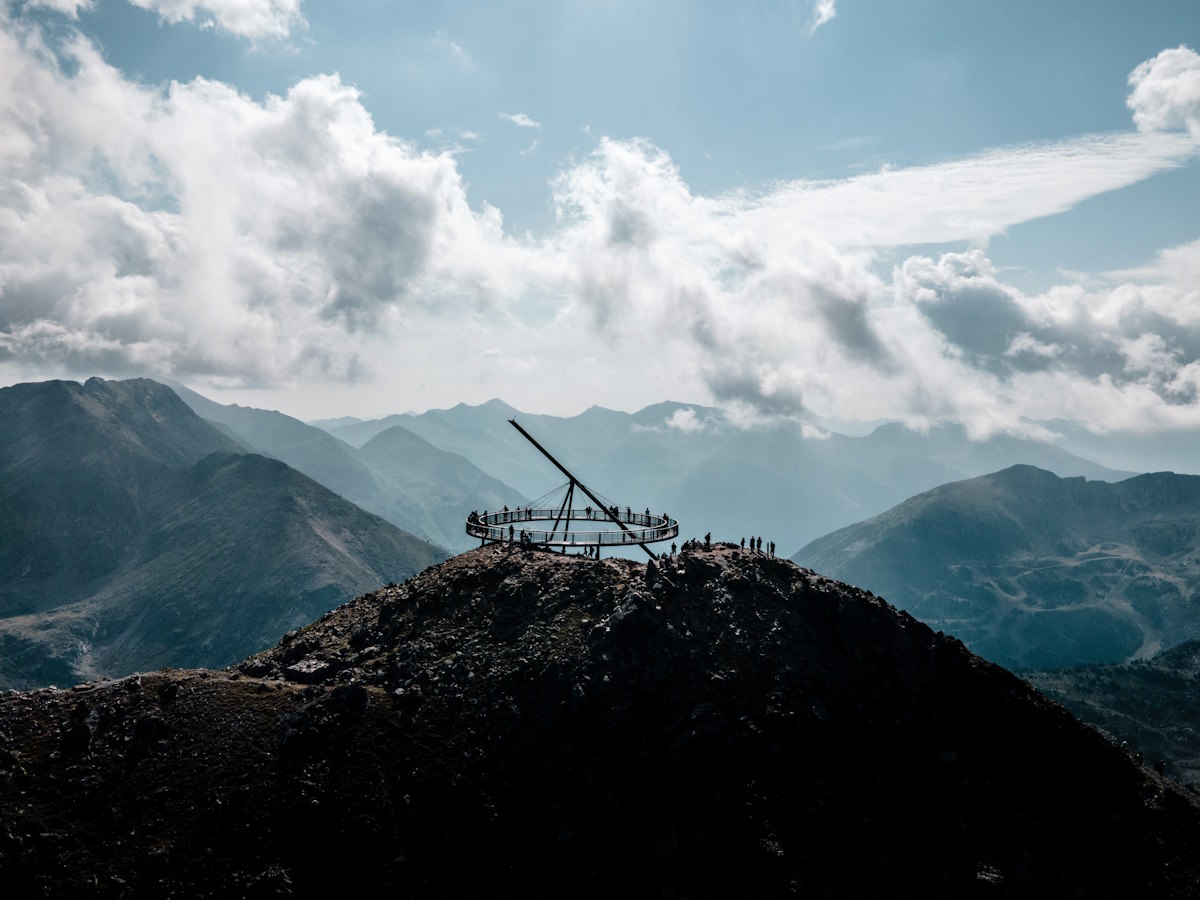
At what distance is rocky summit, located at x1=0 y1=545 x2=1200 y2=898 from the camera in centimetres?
6406

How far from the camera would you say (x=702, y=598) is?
278 ft

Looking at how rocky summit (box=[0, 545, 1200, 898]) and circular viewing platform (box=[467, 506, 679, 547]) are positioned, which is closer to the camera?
rocky summit (box=[0, 545, 1200, 898])

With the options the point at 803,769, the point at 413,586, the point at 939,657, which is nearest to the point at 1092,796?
the point at 939,657

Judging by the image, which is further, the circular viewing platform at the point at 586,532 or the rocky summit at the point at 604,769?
the circular viewing platform at the point at 586,532

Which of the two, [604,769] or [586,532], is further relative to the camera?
Answer: [586,532]

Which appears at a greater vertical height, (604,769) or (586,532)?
(586,532)

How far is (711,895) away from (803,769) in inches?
588

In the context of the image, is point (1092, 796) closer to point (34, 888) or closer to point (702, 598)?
point (702, 598)

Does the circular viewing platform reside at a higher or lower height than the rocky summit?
higher

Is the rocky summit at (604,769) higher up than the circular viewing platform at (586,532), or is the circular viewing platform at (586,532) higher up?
the circular viewing platform at (586,532)

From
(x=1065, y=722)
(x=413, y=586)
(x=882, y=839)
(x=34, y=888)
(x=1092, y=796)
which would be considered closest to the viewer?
(x=34, y=888)

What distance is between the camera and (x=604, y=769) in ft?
232

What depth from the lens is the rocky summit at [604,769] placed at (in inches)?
2522

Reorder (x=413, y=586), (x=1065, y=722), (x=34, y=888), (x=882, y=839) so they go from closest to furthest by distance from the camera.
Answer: (x=34, y=888) → (x=882, y=839) → (x=1065, y=722) → (x=413, y=586)
